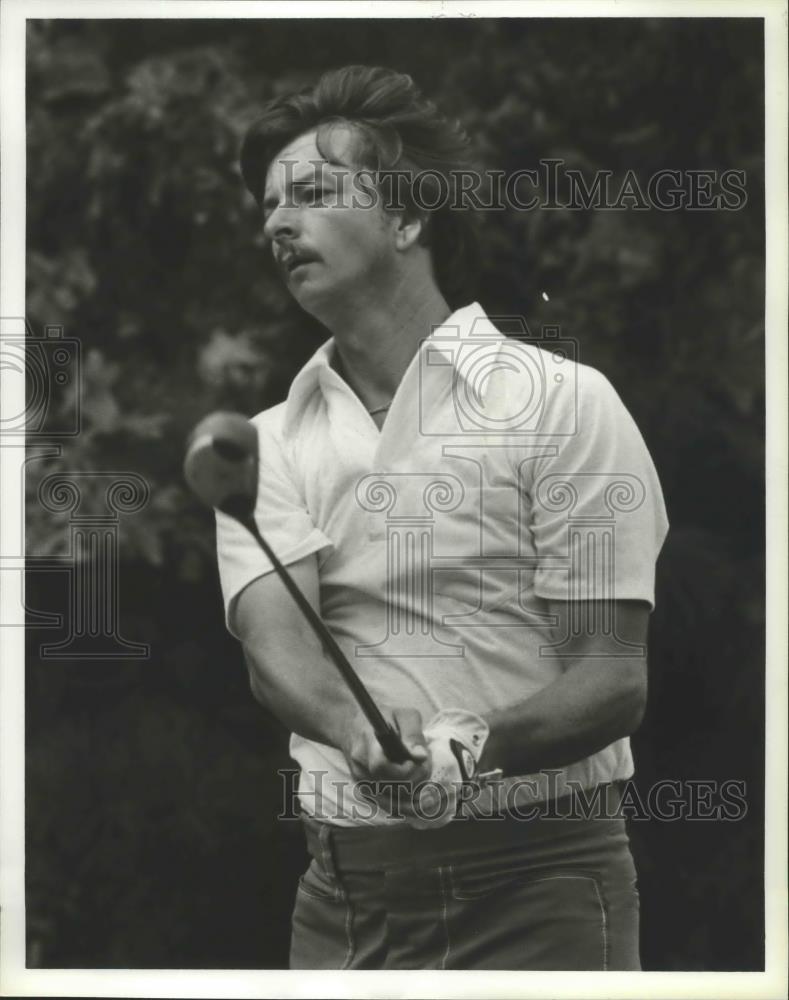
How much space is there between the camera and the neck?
225 centimetres

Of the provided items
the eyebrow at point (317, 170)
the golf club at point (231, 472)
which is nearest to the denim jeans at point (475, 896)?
the golf club at point (231, 472)

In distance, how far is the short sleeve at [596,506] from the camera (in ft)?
7.29

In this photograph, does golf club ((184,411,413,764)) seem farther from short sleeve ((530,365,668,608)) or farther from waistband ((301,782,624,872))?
short sleeve ((530,365,668,608))

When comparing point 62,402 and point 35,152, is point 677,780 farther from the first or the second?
point 35,152

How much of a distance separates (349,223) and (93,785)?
107 centimetres

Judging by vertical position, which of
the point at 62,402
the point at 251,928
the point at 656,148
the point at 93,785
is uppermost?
the point at 656,148

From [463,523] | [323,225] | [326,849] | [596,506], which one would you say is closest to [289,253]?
[323,225]

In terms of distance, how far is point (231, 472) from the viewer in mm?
2248

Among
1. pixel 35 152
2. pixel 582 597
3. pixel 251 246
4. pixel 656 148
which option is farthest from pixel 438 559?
pixel 35 152

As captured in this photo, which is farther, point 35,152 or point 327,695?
point 35,152

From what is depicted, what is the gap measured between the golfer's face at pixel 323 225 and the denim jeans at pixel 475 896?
93cm

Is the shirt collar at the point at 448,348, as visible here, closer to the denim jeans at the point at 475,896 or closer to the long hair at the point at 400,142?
the long hair at the point at 400,142

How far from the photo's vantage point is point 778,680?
7.50 ft

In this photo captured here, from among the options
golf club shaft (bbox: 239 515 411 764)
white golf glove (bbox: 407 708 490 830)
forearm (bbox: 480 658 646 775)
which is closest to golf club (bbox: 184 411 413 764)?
golf club shaft (bbox: 239 515 411 764)
